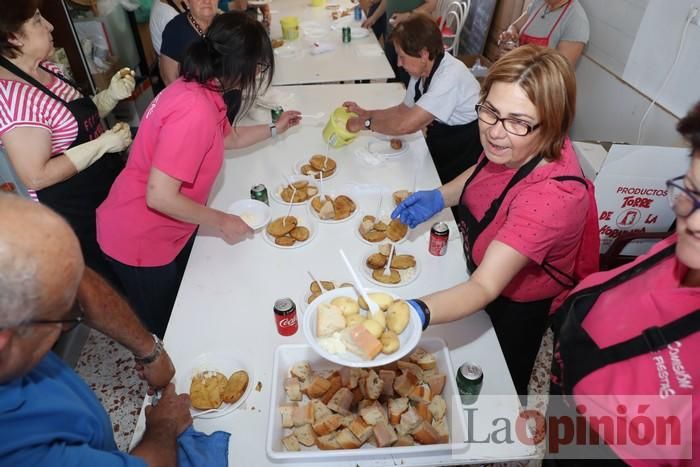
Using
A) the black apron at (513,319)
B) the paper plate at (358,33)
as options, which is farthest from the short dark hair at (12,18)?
the paper plate at (358,33)

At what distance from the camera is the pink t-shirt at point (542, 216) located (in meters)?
1.27

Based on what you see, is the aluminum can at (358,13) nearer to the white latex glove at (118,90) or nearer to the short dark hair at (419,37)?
the short dark hair at (419,37)

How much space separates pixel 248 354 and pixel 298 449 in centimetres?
35

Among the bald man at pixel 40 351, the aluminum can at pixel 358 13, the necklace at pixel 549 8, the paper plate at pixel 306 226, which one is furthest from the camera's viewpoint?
the aluminum can at pixel 358 13

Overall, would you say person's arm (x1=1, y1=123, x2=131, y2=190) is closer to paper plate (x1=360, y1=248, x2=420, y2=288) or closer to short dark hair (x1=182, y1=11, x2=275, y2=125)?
short dark hair (x1=182, y1=11, x2=275, y2=125)

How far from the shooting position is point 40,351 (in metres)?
0.81

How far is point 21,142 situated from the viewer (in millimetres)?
1619

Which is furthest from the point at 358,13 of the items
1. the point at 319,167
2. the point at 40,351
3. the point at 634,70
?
the point at 40,351

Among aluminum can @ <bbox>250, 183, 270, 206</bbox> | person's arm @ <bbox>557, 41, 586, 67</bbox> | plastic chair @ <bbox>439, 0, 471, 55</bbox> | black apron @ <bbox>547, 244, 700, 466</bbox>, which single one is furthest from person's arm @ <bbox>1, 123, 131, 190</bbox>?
plastic chair @ <bbox>439, 0, 471, 55</bbox>

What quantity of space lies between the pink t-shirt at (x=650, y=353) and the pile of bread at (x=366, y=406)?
1.26 feet

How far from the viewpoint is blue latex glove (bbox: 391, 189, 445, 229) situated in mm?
1828

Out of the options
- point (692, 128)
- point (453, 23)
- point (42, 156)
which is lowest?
point (453, 23)

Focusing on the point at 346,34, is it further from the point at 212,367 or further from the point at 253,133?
the point at 212,367

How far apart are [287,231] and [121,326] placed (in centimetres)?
74
